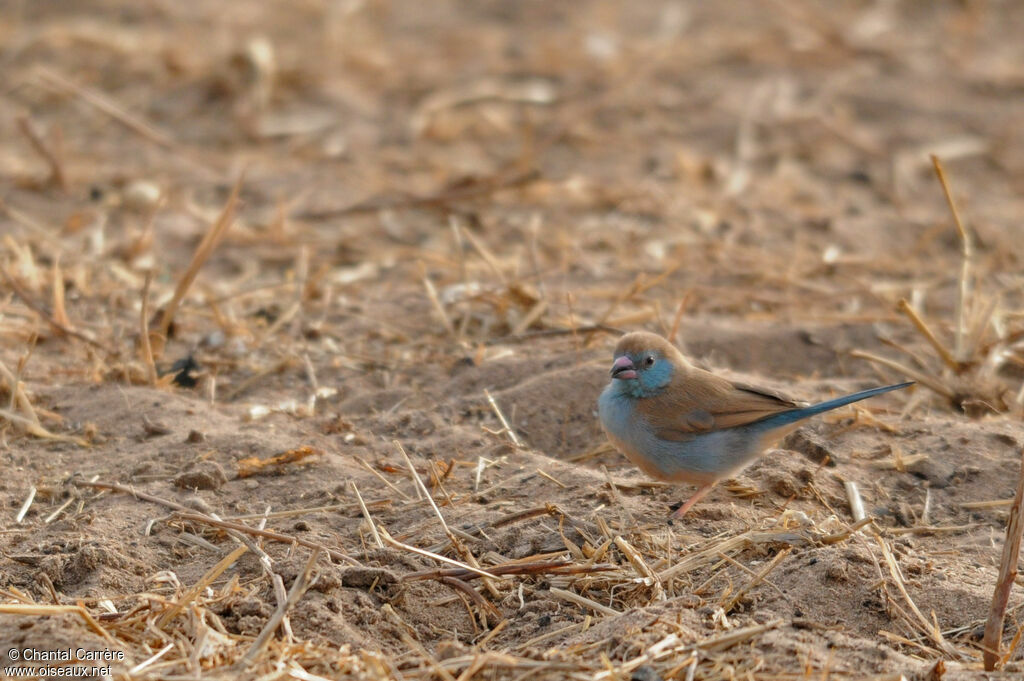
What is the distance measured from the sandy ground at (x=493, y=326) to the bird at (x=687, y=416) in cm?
21

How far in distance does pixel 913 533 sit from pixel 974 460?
2.08 ft

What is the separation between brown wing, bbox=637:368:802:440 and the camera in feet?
16.0

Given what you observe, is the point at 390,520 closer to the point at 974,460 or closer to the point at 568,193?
the point at 974,460

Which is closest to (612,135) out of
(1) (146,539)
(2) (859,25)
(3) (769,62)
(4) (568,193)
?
(4) (568,193)

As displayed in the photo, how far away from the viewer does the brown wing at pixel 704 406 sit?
488 cm

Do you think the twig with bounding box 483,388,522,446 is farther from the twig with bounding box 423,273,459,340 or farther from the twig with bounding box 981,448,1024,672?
the twig with bounding box 981,448,1024,672

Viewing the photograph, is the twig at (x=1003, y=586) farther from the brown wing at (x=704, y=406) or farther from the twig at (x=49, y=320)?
the twig at (x=49, y=320)

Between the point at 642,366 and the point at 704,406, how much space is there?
314 mm

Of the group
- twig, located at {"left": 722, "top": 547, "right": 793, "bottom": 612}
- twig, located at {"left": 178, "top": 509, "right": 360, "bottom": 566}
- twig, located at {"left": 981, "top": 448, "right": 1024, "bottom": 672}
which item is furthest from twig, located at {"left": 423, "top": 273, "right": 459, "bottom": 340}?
twig, located at {"left": 981, "top": 448, "right": 1024, "bottom": 672}

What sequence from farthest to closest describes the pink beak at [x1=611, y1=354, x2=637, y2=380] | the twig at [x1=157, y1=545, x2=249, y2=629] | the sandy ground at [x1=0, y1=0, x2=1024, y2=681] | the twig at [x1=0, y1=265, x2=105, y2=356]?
the twig at [x1=0, y1=265, x2=105, y2=356]
the pink beak at [x1=611, y1=354, x2=637, y2=380]
the sandy ground at [x1=0, y1=0, x2=1024, y2=681]
the twig at [x1=157, y1=545, x2=249, y2=629]

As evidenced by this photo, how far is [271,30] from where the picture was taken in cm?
1151

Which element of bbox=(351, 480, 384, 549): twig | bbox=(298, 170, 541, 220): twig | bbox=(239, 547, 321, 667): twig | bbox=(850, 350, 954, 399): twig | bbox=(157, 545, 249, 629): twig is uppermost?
bbox=(239, 547, 321, 667): twig

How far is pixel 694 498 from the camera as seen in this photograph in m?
4.85

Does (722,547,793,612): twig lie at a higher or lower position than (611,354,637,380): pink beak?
lower
